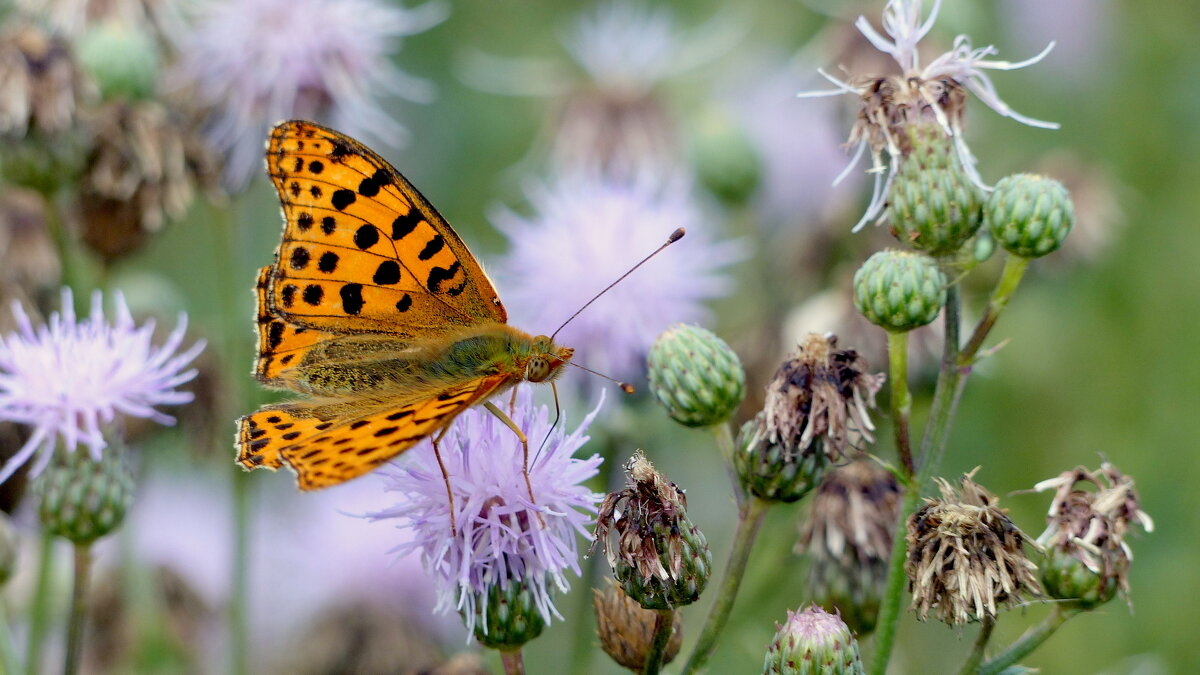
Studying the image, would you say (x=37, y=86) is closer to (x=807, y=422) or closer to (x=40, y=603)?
(x=40, y=603)

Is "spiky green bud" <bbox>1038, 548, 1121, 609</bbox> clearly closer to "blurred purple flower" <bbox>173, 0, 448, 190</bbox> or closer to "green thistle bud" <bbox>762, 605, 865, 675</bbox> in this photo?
"green thistle bud" <bbox>762, 605, 865, 675</bbox>

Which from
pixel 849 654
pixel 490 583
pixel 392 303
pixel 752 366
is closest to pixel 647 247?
pixel 752 366

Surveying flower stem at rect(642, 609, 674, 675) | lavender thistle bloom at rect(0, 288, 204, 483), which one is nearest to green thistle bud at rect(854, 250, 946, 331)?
flower stem at rect(642, 609, 674, 675)

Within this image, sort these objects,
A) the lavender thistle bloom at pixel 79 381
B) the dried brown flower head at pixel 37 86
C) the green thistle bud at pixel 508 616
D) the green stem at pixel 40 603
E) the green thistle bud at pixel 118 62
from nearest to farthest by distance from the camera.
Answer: the green thistle bud at pixel 508 616 < the lavender thistle bloom at pixel 79 381 < the green stem at pixel 40 603 < the dried brown flower head at pixel 37 86 < the green thistle bud at pixel 118 62

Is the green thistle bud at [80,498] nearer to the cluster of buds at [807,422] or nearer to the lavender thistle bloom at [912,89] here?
the cluster of buds at [807,422]

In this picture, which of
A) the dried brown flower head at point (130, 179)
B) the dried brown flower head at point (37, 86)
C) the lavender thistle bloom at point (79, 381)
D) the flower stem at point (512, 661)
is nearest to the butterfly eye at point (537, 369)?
the flower stem at point (512, 661)

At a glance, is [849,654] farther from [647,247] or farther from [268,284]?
[647,247]
